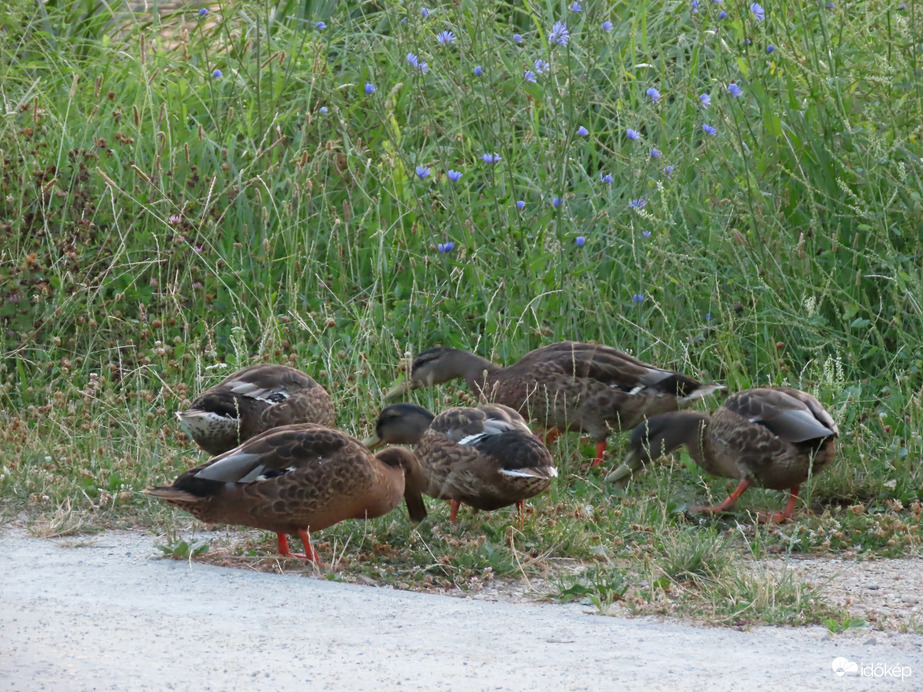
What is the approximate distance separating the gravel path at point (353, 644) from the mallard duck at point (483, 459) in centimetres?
80

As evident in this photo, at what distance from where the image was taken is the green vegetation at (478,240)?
645 centimetres

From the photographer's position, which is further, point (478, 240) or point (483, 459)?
point (478, 240)

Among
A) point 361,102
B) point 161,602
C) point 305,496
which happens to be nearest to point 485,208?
point 361,102

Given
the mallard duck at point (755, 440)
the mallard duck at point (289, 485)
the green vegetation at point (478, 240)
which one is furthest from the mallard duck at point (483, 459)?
the mallard duck at point (755, 440)

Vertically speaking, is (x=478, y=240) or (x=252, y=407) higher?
(x=478, y=240)

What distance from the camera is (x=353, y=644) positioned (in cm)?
419

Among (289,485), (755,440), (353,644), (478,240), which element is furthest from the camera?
(478,240)

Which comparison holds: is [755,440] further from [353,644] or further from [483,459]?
Result: [353,644]

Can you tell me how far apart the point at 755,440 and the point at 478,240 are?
8.14 ft

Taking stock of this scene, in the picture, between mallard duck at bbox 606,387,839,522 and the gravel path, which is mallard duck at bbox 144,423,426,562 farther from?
mallard duck at bbox 606,387,839,522

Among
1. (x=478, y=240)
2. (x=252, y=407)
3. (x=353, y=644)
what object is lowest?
(x=353, y=644)

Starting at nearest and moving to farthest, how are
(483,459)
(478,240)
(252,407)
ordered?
(483,459) → (252,407) → (478,240)

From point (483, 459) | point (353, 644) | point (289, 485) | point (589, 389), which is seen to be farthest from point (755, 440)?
point (353, 644)

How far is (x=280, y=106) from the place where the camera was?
9359 mm
